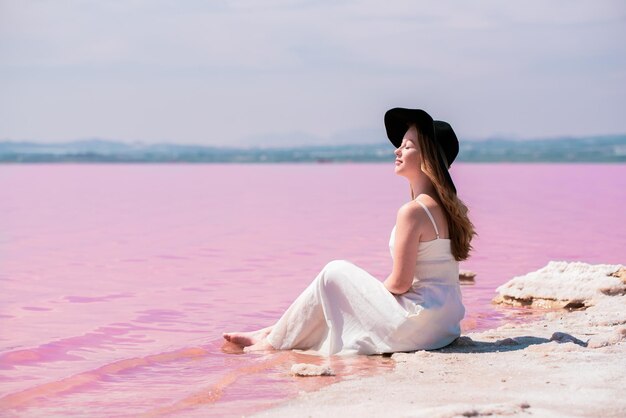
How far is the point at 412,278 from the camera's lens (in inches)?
235

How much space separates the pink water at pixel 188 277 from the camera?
223 inches

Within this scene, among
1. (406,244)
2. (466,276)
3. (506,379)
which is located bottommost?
(466,276)

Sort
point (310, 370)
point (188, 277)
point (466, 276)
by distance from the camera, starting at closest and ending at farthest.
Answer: point (310, 370), point (466, 276), point (188, 277)

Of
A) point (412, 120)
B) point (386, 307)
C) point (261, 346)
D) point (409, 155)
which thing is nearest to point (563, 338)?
point (386, 307)

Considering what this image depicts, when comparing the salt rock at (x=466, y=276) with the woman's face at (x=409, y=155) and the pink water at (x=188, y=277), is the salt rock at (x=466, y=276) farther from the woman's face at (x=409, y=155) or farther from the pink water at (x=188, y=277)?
the woman's face at (x=409, y=155)

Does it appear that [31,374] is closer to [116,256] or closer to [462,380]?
[462,380]

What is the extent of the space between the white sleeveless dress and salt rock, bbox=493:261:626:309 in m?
2.33

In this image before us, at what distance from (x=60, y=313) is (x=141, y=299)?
927 mm

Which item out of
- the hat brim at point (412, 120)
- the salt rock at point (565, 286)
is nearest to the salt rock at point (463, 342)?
the hat brim at point (412, 120)

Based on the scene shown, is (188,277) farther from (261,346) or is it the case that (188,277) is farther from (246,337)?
(261,346)

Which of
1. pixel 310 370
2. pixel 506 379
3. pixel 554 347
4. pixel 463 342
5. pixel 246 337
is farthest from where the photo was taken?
pixel 246 337

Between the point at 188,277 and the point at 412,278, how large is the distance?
494cm

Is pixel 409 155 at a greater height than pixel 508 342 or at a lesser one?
greater

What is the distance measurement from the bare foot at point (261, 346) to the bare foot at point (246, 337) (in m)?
0.03
